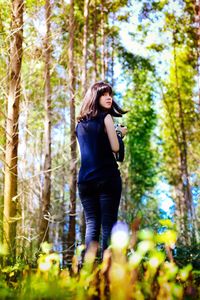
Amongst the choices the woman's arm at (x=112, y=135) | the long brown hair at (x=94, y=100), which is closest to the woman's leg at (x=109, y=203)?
the woman's arm at (x=112, y=135)

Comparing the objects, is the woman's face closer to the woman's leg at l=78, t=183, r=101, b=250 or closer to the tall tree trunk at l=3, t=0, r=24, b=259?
the woman's leg at l=78, t=183, r=101, b=250

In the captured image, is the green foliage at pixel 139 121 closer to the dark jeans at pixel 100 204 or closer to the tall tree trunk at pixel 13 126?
the tall tree trunk at pixel 13 126

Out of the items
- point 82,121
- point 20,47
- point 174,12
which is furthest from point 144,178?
point 82,121

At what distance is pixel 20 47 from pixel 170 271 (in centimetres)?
488

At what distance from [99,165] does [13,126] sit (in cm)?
228

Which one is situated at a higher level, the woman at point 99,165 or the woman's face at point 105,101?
the woman's face at point 105,101

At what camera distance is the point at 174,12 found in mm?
19266

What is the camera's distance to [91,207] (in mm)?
3283

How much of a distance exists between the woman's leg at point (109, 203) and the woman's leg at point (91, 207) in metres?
0.09

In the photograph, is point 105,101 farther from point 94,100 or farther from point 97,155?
point 97,155

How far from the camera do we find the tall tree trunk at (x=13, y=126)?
5.15 m

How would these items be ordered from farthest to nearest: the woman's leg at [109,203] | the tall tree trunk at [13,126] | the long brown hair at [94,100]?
the tall tree trunk at [13,126] < the long brown hair at [94,100] < the woman's leg at [109,203]

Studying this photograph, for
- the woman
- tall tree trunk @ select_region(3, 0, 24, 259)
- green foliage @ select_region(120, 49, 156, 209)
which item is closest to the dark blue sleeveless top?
the woman

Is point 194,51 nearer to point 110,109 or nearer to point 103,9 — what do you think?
point 103,9
